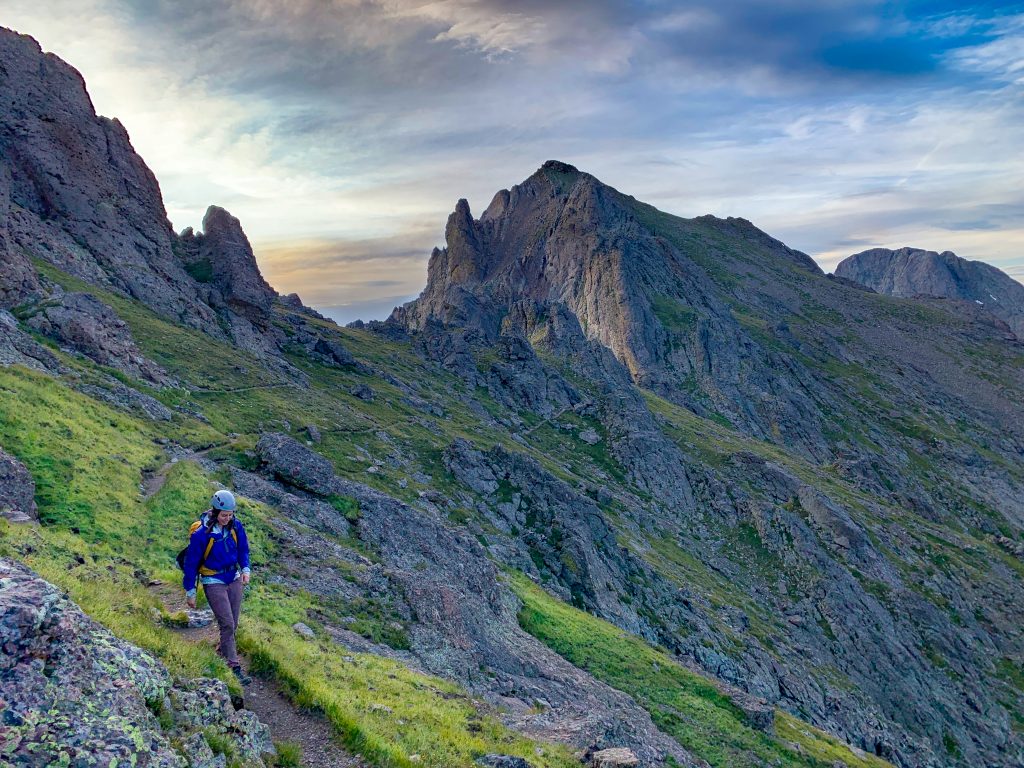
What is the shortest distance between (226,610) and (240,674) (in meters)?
1.77

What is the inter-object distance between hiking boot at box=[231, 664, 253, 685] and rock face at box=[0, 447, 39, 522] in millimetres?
13302

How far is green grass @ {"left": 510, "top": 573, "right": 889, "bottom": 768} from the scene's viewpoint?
37.7m

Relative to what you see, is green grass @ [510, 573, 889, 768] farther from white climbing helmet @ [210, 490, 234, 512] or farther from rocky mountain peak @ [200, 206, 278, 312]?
rocky mountain peak @ [200, 206, 278, 312]

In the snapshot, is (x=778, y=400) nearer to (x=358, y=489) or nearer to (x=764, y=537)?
(x=764, y=537)

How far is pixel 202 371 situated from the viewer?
6638 centimetres

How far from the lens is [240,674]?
47.5 feet

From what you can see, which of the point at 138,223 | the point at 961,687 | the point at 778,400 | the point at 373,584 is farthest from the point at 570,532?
the point at 778,400

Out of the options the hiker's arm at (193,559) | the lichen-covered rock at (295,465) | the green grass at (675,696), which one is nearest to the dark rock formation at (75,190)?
the lichen-covered rock at (295,465)

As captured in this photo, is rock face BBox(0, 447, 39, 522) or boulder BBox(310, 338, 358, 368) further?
boulder BBox(310, 338, 358, 368)

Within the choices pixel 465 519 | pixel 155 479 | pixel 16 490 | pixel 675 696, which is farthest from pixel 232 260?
pixel 675 696

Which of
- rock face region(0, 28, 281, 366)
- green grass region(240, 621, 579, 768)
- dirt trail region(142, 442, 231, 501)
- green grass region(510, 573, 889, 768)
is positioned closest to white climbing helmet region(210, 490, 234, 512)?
green grass region(240, 621, 579, 768)

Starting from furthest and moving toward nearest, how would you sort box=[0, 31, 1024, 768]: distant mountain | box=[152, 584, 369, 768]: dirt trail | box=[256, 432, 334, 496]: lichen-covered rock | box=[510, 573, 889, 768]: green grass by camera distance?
1. box=[256, 432, 334, 496]: lichen-covered rock
2. box=[510, 573, 889, 768]: green grass
3. box=[0, 31, 1024, 768]: distant mountain
4. box=[152, 584, 369, 768]: dirt trail

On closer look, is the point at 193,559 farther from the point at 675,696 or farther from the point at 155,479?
the point at 675,696

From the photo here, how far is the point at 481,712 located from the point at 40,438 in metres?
26.1
